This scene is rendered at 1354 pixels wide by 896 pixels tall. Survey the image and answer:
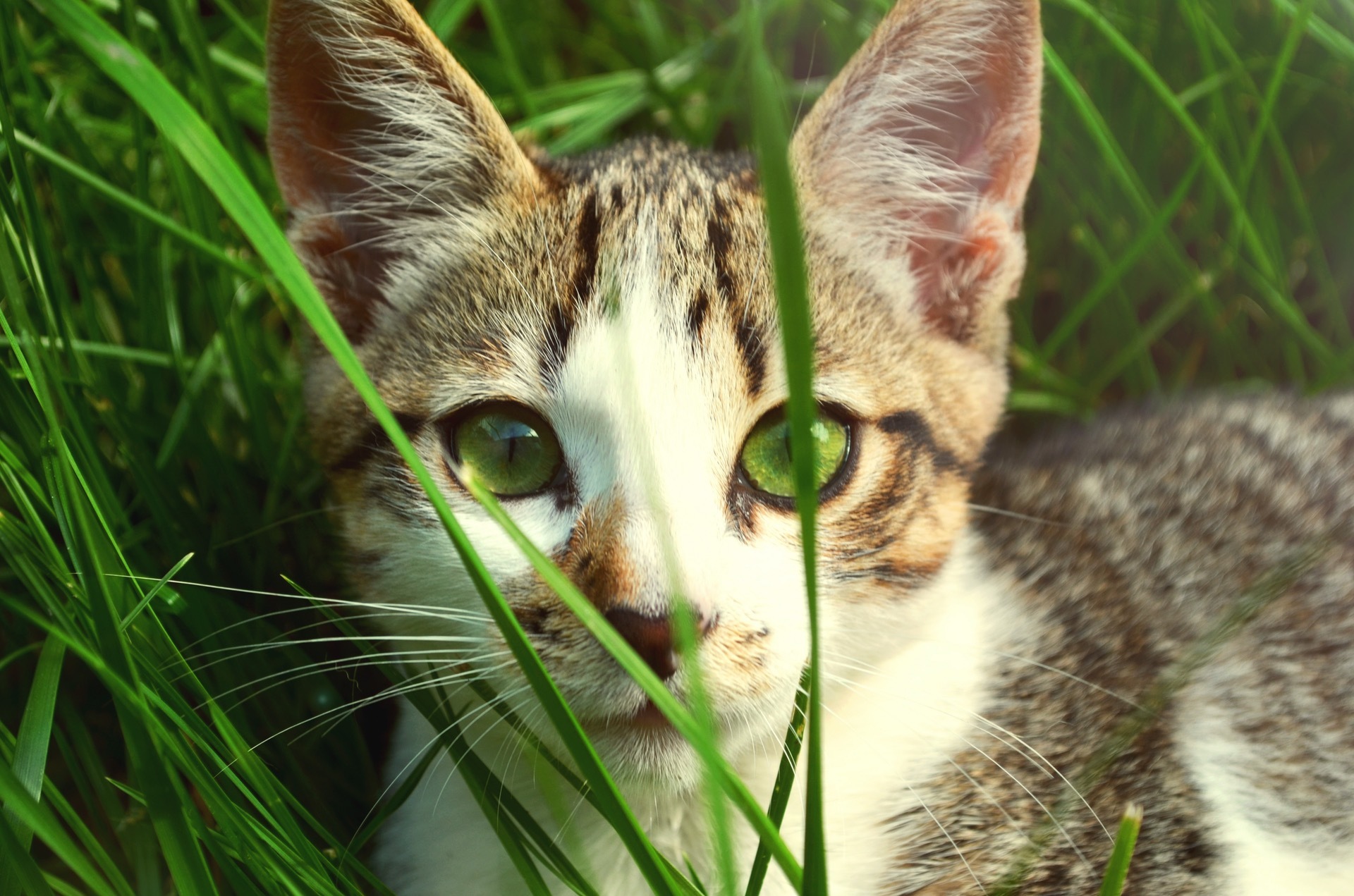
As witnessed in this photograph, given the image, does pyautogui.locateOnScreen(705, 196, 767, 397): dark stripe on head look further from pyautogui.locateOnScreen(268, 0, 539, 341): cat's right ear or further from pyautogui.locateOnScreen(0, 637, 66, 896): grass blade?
pyautogui.locateOnScreen(0, 637, 66, 896): grass blade

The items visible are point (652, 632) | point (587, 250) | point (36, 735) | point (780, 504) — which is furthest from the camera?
point (587, 250)

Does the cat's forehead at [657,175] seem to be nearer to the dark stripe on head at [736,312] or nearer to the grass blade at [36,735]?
the dark stripe on head at [736,312]

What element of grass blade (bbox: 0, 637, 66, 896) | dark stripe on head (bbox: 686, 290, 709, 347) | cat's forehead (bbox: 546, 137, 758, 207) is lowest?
grass blade (bbox: 0, 637, 66, 896)

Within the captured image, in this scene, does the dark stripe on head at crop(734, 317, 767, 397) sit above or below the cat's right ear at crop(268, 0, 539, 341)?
below

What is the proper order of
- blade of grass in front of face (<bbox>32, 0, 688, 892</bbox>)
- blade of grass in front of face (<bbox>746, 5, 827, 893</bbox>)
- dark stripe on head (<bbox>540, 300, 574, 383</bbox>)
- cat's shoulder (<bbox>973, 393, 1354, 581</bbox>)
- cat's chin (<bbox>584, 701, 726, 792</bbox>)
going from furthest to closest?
cat's shoulder (<bbox>973, 393, 1354, 581</bbox>), dark stripe on head (<bbox>540, 300, 574, 383</bbox>), cat's chin (<bbox>584, 701, 726, 792</bbox>), blade of grass in front of face (<bbox>32, 0, 688, 892</bbox>), blade of grass in front of face (<bbox>746, 5, 827, 893</bbox>)

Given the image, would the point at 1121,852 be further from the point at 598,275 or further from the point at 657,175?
the point at 657,175

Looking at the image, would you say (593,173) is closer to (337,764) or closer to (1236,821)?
(337,764)

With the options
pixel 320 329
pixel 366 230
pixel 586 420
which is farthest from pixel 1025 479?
pixel 320 329

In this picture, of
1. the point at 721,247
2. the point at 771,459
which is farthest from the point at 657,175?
the point at 771,459

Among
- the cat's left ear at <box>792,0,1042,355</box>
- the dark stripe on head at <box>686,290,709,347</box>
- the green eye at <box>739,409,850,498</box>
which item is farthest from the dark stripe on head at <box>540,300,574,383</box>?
the cat's left ear at <box>792,0,1042,355</box>
